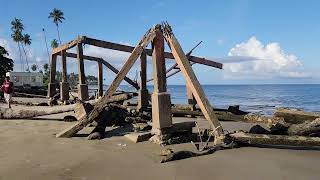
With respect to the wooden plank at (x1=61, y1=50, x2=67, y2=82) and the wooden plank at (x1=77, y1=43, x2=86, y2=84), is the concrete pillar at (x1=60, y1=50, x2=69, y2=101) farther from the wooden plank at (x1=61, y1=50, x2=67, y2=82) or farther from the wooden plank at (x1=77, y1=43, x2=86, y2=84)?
the wooden plank at (x1=77, y1=43, x2=86, y2=84)

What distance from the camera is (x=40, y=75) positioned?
72.2 m

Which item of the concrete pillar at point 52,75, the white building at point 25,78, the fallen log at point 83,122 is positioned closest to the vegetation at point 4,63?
the white building at point 25,78

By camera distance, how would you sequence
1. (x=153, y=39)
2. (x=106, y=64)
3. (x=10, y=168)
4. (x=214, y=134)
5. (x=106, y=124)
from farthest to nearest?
(x=106, y=64) < (x=106, y=124) < (x=153, y=39) < (x=214, y=134) < (x=10, y=168)

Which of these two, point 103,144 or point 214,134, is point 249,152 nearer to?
point 214,134

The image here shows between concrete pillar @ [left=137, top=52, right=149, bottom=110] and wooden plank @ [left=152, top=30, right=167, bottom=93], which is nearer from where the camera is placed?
wooden plank @ [left=152, top=30, right=167, bottom=93]

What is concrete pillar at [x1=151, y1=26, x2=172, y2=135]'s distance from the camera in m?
9.91

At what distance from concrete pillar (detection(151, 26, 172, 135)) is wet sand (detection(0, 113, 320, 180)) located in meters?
0.58

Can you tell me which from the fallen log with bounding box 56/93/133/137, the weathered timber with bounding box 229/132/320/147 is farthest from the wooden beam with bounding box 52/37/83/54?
the weathered timber with bounding box 229/132/320/147

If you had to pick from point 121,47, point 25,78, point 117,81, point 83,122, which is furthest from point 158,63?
point 25,78

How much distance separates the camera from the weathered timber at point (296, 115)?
494 inches

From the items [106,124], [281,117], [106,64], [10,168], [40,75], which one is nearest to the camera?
[10,168]

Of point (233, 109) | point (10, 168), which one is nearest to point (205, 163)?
point (10, 168)

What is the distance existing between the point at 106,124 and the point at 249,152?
464cm

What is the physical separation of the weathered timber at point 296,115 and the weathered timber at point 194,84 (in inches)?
169
